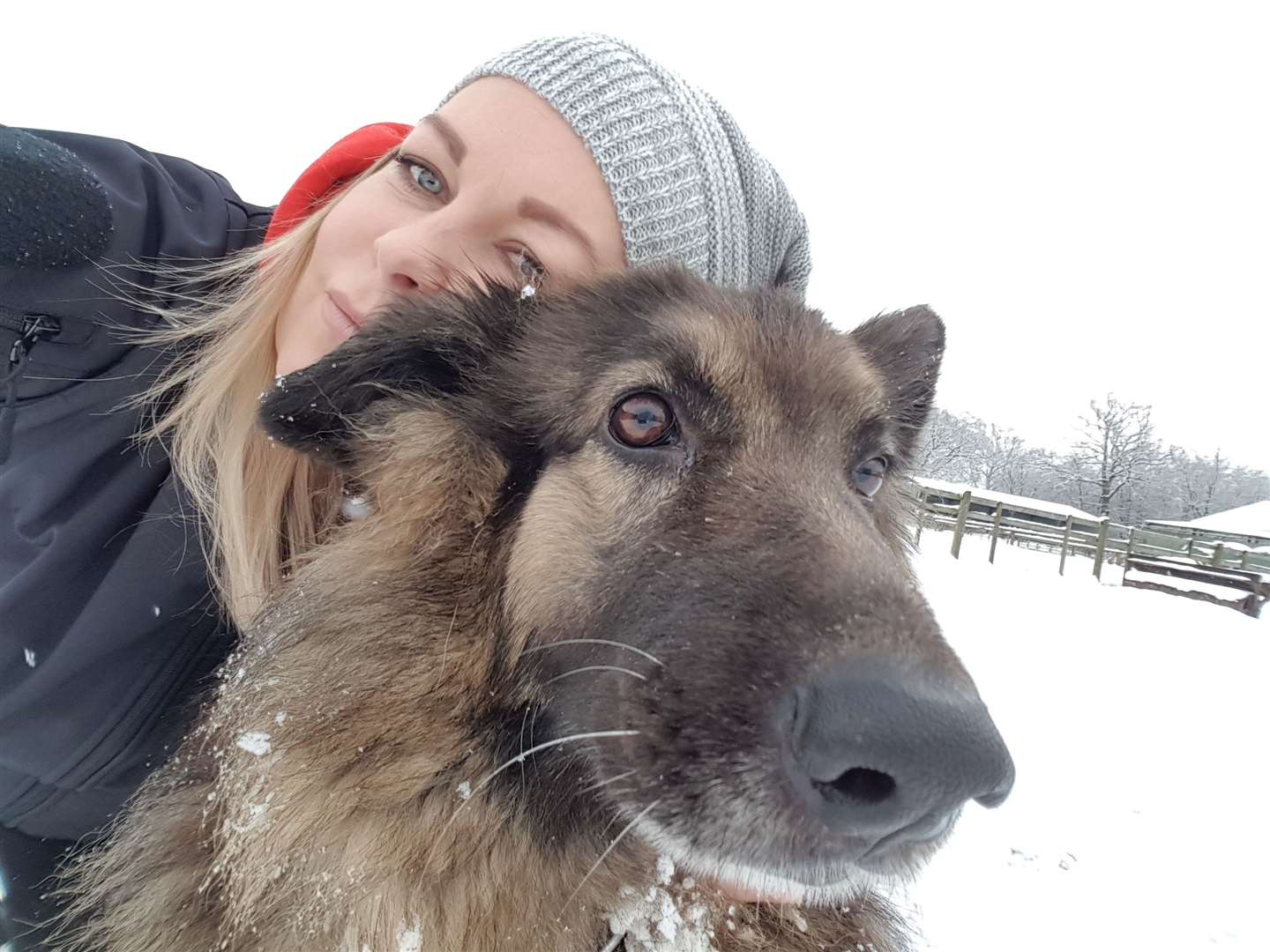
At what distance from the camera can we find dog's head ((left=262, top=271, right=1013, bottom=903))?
4.52ft

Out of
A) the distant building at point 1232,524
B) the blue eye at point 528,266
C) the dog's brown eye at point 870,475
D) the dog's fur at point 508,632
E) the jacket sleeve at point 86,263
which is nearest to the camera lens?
the dog's fur at point 508,632

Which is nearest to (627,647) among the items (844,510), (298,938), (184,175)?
(844,510)

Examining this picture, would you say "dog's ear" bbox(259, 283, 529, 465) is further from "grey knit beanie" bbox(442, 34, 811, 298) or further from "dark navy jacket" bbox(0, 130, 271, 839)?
"dark navy jacket" bbox(0, 130, 271, 839)

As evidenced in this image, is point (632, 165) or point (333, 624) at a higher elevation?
point (632, 165)

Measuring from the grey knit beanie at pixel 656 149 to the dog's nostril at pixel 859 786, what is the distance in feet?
6.03

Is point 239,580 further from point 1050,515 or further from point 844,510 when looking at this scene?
point 1050,515

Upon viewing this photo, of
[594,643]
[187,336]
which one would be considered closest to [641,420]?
[594,643]

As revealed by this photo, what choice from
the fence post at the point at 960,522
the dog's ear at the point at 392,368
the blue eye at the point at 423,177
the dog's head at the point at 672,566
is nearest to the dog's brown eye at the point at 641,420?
the dog's head at the point at 672,566

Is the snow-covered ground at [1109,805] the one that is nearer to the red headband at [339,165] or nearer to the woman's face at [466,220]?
the woman's face at [466,220]

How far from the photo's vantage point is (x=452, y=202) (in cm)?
260

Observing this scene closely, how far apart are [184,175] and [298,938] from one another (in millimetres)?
2911

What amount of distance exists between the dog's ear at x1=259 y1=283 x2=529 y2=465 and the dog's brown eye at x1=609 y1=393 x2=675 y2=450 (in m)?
0.52

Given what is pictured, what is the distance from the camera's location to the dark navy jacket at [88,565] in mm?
2330

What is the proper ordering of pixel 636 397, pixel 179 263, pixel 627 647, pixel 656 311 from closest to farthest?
1. pixel 627 647
2. pixel 636 397
3. pixel 656 311
4. pixel 179 263
